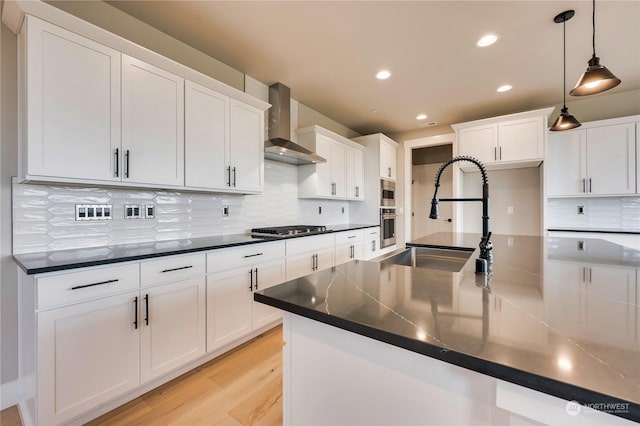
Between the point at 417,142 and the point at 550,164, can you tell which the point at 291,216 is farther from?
the point at 550,164

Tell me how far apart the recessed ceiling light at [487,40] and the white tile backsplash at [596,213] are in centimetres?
253

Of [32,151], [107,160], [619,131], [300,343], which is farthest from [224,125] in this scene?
[619,131]

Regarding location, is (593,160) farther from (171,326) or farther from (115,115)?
(115,115)

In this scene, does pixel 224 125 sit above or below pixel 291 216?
above

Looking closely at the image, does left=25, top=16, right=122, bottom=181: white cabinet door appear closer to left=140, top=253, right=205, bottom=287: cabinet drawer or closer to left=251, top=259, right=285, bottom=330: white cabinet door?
Answer: left=140, top=253, right=205, bottom=287: cabinet drawer

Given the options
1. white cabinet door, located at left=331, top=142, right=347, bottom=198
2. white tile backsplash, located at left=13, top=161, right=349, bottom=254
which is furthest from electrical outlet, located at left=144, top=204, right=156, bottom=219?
white cabinet door, located at left=331, top=142, right=347, bottom=198

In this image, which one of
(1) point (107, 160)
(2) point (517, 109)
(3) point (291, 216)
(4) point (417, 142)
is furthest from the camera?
(4) point (417, 142)

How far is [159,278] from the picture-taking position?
5.72 feet

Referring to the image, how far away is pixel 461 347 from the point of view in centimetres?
55

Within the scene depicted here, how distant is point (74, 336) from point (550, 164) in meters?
5.20

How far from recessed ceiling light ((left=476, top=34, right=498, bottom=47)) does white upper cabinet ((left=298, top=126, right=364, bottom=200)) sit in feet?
6.32

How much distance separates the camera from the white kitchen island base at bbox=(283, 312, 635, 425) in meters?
0.49

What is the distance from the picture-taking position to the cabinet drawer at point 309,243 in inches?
110

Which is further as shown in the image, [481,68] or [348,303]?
[481,68]
